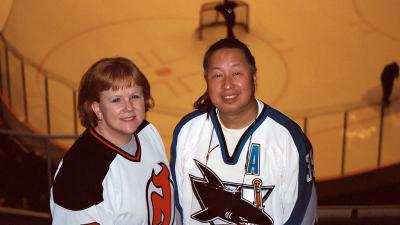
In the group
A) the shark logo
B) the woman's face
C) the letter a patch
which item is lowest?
the shark logo

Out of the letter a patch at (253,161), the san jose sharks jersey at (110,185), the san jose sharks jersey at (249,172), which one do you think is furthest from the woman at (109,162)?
the letter a patch at (253,161)

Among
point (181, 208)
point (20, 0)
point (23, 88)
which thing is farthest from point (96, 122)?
point (20, 0)

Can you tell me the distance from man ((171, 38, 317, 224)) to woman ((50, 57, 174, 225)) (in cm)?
18

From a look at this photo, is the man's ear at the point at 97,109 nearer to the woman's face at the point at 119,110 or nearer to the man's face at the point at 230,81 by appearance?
the woman's face at the point at 119,110

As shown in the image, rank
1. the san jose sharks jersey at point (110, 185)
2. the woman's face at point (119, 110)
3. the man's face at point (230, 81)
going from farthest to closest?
the man's face at point (230, 81)
the woman's face at point (119, 110)
the san jose sharks jersey at point (110, 185)

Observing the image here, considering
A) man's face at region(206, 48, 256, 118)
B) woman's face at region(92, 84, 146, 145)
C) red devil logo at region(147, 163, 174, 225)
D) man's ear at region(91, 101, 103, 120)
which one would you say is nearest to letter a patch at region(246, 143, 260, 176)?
man's face at region(206, 48, 256, 118)

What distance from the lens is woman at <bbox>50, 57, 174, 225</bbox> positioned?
191cm

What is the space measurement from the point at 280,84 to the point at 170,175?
4.36 m

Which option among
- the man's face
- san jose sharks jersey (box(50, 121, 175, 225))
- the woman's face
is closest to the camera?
san jose sharks jersey (box(50, 121, 175, 225))

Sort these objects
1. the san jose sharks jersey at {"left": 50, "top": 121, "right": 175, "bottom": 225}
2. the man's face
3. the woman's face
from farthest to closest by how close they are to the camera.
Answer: the man's face
the woman's face
the san jose sharks jersey at {"left": 50, "top": 121, "right": 175, "bottom": 225}

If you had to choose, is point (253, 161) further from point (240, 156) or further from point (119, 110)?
point (119, 110)

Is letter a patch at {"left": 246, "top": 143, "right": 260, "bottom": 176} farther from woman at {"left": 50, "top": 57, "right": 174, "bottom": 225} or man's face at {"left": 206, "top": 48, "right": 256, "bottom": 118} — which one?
woman at {"left": 50, "top": 57, "right": 174, "bottom": 225}

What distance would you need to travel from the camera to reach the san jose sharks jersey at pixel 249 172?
7.06ft

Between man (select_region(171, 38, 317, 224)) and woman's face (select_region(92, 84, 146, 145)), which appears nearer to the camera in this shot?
woman's face (select_region(92, 84, 146, 145))
